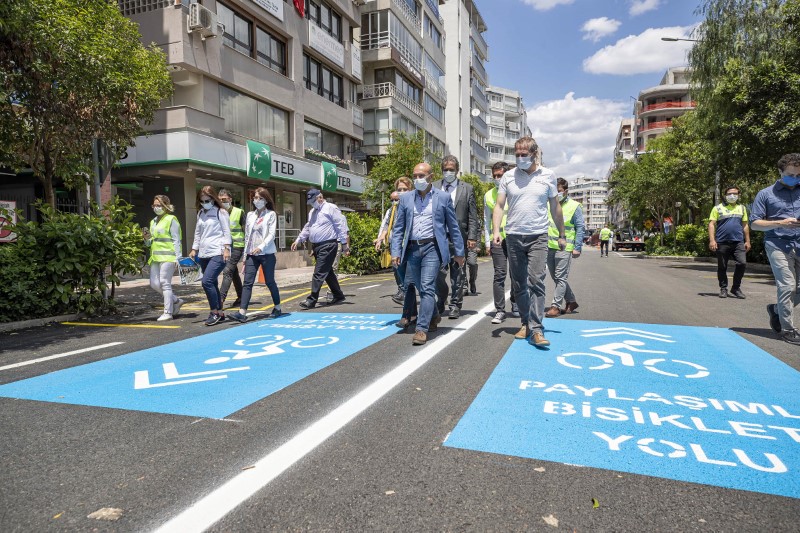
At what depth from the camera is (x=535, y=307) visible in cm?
575

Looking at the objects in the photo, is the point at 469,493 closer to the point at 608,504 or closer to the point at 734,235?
the point at 608,504

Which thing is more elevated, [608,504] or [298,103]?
[298,103]

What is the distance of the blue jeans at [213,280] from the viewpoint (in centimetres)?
758

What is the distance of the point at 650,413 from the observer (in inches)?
138

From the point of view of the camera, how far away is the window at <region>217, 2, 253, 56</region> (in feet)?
66.6

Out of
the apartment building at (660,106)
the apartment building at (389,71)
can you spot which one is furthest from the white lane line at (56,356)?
the apartment building at (660,106)

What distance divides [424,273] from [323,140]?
23.2m

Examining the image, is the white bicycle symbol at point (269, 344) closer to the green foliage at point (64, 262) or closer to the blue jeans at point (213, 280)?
the blue jeans at point (213, 280)

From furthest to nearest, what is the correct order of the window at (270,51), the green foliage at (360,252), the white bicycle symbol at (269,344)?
the window at (270,51), the green foliage at (360,252), the white bicycle symbol at (269,344)

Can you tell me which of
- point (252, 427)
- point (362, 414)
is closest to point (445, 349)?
point (362, 414)

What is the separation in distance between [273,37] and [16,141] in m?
15.6

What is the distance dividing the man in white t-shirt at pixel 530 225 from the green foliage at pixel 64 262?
6045 mm

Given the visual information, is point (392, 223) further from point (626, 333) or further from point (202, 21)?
point (202, 21)

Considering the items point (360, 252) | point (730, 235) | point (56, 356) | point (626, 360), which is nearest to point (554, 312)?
point (626, 360)
